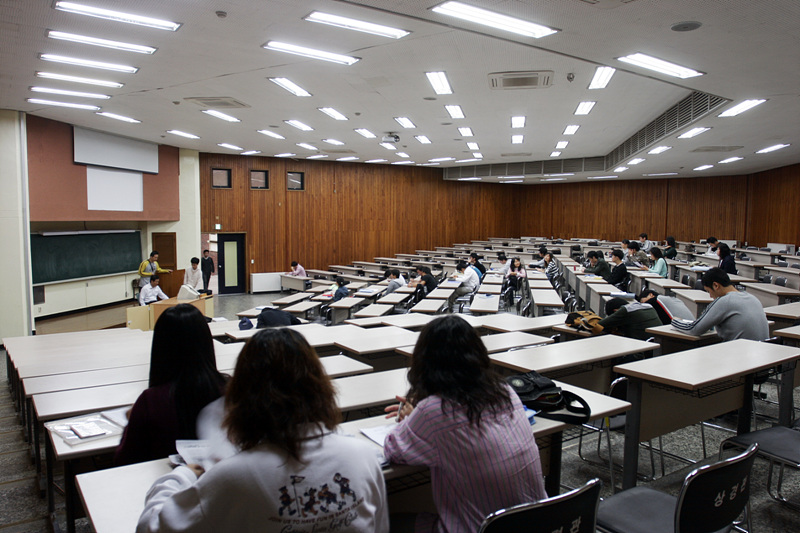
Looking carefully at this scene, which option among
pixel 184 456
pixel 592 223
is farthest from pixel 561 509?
pixel 592 223

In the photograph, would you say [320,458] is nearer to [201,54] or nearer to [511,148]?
[201,54]

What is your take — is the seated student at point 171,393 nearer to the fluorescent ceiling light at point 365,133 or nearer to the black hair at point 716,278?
the black hair at point 716,278

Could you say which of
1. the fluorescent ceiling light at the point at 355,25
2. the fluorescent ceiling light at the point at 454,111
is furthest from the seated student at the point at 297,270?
the fluorescent ceiling light at the point at 355,25

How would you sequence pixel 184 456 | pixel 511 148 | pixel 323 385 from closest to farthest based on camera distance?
1. pixel 323 385
2. pixel 184 456
3. pixel 511 148

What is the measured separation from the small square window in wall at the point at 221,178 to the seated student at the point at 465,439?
14.2m

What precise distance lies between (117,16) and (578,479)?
5.64 meters

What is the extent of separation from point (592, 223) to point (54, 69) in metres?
20.5

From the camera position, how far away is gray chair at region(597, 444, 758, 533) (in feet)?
6.54

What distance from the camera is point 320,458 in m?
1.48

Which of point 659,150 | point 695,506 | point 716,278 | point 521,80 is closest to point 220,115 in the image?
point 521,80

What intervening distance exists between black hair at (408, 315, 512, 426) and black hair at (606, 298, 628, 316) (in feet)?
11.7

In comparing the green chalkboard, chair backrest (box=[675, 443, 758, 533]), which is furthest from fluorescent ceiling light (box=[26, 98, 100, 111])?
chair backrest (box=[675, 443, 758, 533])

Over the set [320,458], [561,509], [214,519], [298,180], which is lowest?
[561,509]

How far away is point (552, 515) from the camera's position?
5.77 ft
